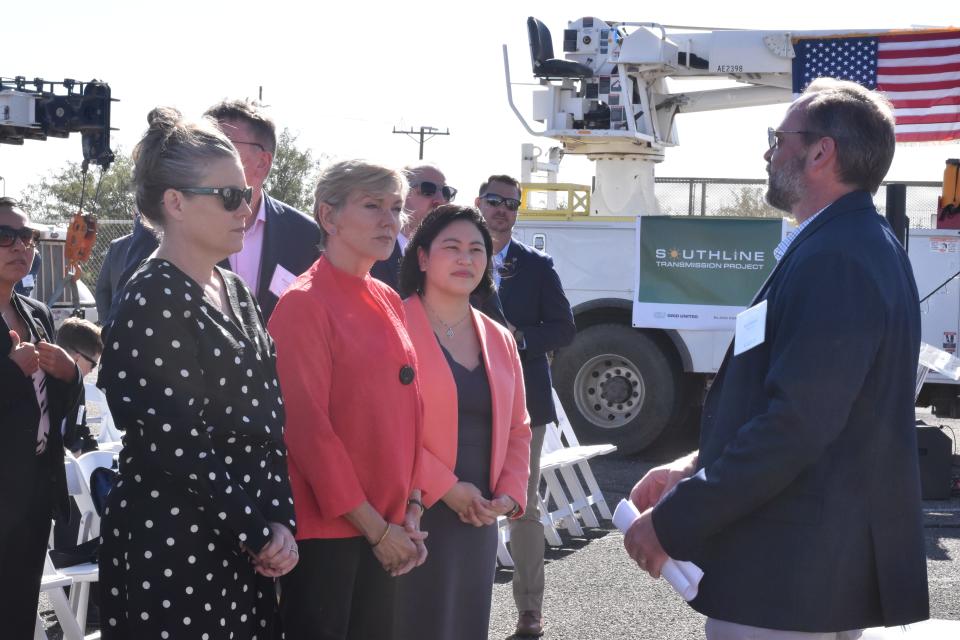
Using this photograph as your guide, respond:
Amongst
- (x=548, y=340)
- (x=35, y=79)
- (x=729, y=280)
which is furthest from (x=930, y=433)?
(x=35, y=79)

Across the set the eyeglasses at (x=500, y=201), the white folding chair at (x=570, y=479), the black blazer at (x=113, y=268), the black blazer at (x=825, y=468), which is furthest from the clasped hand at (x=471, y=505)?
the white folding chair at (x=570, y=479)

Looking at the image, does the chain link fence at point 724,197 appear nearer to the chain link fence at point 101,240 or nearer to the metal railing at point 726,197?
the metal railing at point 726,197

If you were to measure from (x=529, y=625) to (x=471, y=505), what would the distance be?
1.95 metres

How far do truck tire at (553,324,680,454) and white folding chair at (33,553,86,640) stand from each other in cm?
645

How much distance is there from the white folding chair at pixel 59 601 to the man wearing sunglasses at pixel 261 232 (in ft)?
4.35

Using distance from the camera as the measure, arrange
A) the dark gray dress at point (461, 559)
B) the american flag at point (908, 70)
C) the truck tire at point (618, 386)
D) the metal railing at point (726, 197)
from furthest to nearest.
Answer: the metal railing at point (726, 197)
the american flag at point (908, 70)
the truck tire at point (618, 386)
the dark gray dress at point (461, 559)

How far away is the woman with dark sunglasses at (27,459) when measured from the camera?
3617 millimetres

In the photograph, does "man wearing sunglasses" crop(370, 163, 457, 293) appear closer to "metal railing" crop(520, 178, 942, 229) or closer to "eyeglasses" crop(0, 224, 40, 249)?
"eyeglasses" crop(0, 224, 40, 249)

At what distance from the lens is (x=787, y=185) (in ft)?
9.53

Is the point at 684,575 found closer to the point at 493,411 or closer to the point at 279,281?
the point at 493,411

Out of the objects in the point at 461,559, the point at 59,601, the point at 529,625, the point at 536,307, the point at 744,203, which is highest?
the point at 744,203

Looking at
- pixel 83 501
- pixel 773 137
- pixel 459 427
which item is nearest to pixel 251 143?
pixel 459 427

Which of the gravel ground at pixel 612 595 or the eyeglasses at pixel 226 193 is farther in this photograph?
the gravel ground at pixel 612 595

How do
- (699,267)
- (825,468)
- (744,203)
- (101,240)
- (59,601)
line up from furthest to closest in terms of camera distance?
(101,240) → (744,203) → (699,267) → (59,601) → (825,468)
